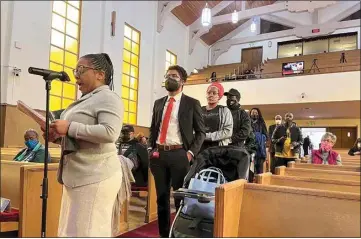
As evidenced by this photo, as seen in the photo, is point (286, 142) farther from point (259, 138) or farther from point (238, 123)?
point (238, 123)

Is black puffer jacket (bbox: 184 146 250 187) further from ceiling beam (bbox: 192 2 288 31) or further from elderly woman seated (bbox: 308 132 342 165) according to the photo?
ceiling beam (bbox: 192 2 288 31)

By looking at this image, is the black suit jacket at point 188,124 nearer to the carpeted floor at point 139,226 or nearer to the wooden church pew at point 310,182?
the wooden church pew at point 310,182

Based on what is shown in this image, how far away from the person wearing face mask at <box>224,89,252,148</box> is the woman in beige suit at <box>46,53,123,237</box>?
1.44 m

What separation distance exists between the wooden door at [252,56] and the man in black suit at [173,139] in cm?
1189

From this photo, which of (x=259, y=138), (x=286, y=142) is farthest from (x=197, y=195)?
(x=286, y=142)

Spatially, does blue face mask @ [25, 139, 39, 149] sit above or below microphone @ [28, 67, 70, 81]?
below

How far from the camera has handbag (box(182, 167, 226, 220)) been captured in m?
1.69

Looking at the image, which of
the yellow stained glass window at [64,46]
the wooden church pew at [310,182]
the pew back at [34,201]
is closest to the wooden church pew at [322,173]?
the wooden church pew at [310,182]

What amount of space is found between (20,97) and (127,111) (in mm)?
3334

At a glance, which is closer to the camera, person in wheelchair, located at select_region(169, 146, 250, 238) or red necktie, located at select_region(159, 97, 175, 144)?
person in wheelchair, located at select_region(169, 146, 250, 238)

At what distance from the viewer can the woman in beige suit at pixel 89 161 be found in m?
1.13

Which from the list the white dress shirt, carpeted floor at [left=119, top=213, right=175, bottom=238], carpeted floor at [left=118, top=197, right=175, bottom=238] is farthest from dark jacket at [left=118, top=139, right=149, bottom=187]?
the white dress shirt

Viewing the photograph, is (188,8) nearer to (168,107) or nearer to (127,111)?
(127,111)

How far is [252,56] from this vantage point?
1384cm
